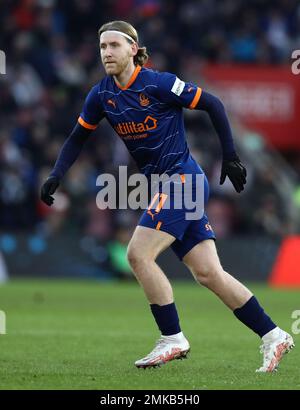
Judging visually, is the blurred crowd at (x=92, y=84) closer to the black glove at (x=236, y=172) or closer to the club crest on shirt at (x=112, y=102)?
the club crest on shirt at (x=112, y=102)

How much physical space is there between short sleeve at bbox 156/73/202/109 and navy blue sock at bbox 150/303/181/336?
4.85ft

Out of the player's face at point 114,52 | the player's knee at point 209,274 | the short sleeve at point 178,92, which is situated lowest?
the player's knee at point 209,274

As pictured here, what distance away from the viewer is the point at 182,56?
23016 millimetres

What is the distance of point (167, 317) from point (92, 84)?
1371cm

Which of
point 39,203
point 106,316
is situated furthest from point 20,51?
point 106,316

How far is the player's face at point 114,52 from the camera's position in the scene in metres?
8.12

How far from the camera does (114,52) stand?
320 inches

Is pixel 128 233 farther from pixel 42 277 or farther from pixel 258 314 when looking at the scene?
pixel 258 314

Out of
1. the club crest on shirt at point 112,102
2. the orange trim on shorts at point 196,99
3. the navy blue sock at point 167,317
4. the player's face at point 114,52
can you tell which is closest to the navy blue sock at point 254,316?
the navy blue sock at point 167,317

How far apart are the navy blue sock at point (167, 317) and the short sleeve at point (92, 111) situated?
1.48m

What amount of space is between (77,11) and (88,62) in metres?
1.63

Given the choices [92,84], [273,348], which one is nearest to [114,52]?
[273,348]

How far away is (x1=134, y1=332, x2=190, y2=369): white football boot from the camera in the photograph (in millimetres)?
8102

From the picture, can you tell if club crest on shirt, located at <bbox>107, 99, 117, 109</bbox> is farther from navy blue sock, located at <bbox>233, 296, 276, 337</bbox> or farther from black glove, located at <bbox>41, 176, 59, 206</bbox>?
navy blue sock, located at <bbox>233, 296, 276, 337</bbox>
